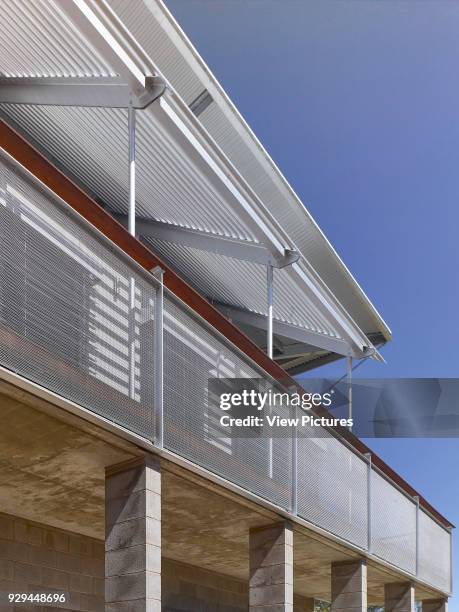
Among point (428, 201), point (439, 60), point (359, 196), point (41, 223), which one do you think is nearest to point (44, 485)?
point (41, 223)

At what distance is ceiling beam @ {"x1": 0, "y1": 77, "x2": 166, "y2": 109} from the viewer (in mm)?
12234

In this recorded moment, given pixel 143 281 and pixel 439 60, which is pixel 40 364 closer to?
pixel 143 281

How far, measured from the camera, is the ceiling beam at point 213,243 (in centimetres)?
1644

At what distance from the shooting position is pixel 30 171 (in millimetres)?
7914

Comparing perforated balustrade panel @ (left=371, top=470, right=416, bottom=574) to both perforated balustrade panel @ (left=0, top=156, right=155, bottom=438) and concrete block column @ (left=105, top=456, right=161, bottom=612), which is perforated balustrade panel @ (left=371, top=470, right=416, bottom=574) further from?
perforated balustrade panel @ (left=0, top=156, right=155, bottom=438)

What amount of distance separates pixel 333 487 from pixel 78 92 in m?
6.52

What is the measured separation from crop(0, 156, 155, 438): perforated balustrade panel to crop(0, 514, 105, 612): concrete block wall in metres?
3.42

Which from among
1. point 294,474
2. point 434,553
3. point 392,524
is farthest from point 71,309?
point 434,553

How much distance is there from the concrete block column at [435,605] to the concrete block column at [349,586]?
662cm

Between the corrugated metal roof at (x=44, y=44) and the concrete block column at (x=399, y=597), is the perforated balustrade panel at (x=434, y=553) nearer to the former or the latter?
the concrete block column at (x=399, y=597)

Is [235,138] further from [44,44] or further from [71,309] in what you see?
[71,309]

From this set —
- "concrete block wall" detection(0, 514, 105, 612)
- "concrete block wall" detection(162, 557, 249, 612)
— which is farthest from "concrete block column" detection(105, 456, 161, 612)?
"concrete block wall" detection(162, 557, 249, 612)

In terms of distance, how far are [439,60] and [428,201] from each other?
44.0 ft

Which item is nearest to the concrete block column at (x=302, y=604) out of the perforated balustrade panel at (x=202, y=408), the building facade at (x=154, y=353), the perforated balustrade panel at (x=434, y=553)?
the building facade at (x=154, y=353)
